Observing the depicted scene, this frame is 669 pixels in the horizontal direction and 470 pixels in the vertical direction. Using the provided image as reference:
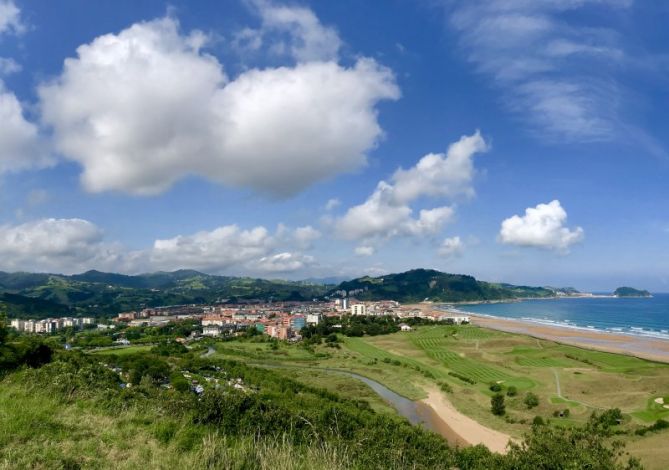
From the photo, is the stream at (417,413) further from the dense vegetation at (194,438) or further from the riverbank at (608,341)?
the riverbank at (608,341)

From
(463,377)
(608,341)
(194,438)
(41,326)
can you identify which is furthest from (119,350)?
(608,341)

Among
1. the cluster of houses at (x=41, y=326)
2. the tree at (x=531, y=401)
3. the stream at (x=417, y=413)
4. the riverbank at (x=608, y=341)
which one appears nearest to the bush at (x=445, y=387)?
the stream at (x=417, y=413)

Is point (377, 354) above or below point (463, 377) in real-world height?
below

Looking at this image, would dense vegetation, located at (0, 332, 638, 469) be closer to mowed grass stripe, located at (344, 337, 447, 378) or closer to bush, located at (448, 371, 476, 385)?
bush, located at (448, 371, 476, 385)

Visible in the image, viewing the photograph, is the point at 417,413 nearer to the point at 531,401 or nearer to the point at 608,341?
the point at 531,401

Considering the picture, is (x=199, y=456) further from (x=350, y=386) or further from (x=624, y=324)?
(x=624, y=324)

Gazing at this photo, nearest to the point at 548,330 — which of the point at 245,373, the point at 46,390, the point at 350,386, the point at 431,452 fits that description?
the point at 350,386
